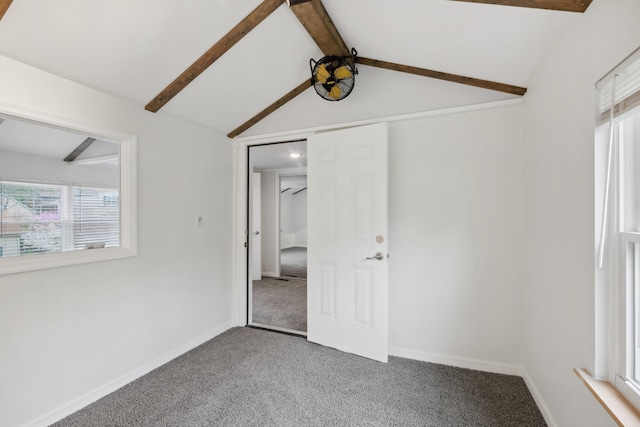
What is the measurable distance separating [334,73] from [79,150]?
190 cm

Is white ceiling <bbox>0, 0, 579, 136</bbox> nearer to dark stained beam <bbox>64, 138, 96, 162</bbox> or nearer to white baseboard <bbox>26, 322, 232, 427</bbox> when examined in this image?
dark stained beam <bbox>64, 138, 96, 162</bbox>

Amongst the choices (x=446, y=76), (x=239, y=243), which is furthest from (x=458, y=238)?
(x=239, y=243)

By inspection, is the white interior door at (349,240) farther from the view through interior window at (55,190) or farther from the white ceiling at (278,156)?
the view through interior window at (55,190)

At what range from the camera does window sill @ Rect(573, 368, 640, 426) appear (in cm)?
98

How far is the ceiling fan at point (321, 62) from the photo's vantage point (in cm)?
180

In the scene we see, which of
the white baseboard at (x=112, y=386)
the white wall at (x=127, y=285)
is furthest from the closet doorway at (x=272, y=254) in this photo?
the white baseboard at (x=112, y=386)

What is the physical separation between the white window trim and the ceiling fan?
15.9 inches

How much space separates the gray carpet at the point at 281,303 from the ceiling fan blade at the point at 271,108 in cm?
214

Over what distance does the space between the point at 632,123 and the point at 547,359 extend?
4.48ft

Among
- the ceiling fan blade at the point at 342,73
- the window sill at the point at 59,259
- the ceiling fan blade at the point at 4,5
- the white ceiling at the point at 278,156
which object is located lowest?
the window sill at the point at 59,259

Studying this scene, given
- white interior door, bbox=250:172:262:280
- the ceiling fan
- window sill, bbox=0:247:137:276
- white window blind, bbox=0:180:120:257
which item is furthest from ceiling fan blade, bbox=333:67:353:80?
white interior door, bbox=250:172:262:280

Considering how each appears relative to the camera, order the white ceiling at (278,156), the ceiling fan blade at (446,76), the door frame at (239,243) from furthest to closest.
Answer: the white ceiling at (278,156), the door frame at (239,243), the ceiling fan blade at (446,76)

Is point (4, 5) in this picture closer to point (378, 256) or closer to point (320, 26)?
point (320, 26)

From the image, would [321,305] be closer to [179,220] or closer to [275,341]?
[275,341]
